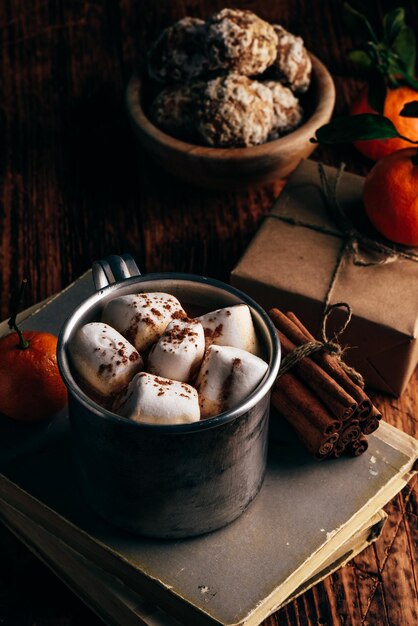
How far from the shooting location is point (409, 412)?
127 cm

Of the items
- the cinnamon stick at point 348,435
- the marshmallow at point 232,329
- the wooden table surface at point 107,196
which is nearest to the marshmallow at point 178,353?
the marshmallow at point 232,329

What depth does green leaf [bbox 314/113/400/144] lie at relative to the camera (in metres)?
1.28

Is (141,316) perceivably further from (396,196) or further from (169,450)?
(396,196)

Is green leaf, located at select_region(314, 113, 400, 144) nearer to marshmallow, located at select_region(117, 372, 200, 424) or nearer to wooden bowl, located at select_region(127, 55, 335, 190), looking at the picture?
wooden bowl, located at select_region(127, 55, 335, 190)

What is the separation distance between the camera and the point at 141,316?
930mm

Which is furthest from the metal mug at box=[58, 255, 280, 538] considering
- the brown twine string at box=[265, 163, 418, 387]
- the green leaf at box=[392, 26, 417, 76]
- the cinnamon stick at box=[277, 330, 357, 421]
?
the green leaf at box=[392, 26, 417, 76]

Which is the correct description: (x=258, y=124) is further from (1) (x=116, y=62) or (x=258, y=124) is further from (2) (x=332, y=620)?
(2) (x=332, y=620)

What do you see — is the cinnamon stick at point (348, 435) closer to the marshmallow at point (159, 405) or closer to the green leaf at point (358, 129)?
the marshmallow at point (159, 405)

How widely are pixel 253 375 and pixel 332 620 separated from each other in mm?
372

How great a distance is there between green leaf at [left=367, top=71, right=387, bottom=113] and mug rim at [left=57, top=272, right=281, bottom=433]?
0.62 metres

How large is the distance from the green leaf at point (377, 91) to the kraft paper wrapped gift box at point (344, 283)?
0.62ft

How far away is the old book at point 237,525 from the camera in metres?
0.93

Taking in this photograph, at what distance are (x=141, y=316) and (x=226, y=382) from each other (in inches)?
5.2

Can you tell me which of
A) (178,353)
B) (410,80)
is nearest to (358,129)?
(410,80)
